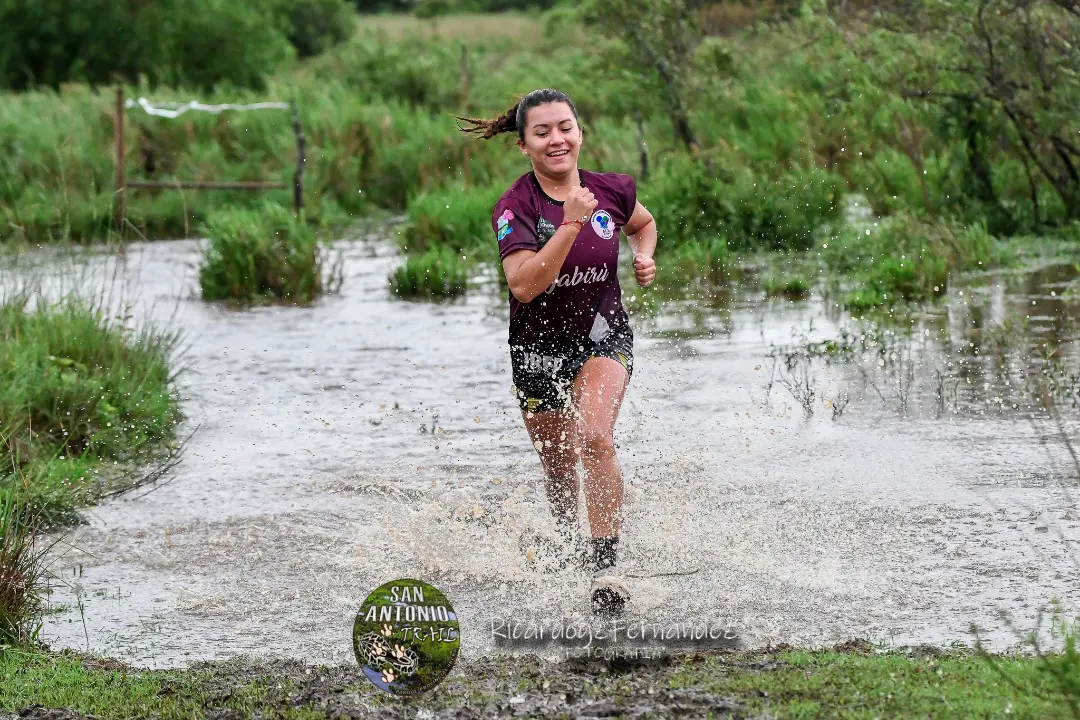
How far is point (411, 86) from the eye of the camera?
103 ft

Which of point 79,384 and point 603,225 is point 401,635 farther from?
point 79,384

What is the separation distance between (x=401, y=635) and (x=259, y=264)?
10.9 metres

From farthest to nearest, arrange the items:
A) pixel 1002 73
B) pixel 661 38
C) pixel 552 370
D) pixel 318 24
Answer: pixel 318 24 → pixel 661 38 → pixel 1002 73 → pixel 552 370

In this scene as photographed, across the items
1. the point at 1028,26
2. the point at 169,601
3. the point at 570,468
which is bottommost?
the point at 169,601

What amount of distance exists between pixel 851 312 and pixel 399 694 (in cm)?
806

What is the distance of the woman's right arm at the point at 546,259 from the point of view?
5.41m

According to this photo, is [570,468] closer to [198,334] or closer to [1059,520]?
[1059,520]

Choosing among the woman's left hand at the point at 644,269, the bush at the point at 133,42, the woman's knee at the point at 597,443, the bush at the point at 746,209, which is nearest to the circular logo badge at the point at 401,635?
the woman's knee at the point at 597,443

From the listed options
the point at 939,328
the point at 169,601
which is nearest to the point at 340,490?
the point at 169,601

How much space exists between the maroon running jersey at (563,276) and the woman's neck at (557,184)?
0.06ft

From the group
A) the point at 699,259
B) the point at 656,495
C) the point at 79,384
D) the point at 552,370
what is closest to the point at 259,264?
the point at 699,259

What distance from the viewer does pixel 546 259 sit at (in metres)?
5.47

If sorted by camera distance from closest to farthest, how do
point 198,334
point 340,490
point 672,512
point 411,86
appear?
point 672,512 → point 340,490 → point 198,334 → point 411,86

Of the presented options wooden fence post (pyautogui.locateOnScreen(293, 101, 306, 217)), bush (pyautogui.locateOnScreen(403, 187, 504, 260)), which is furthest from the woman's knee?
wooden fence post (pyautogui.locateOnScreen(293, 101, 306, 217))
